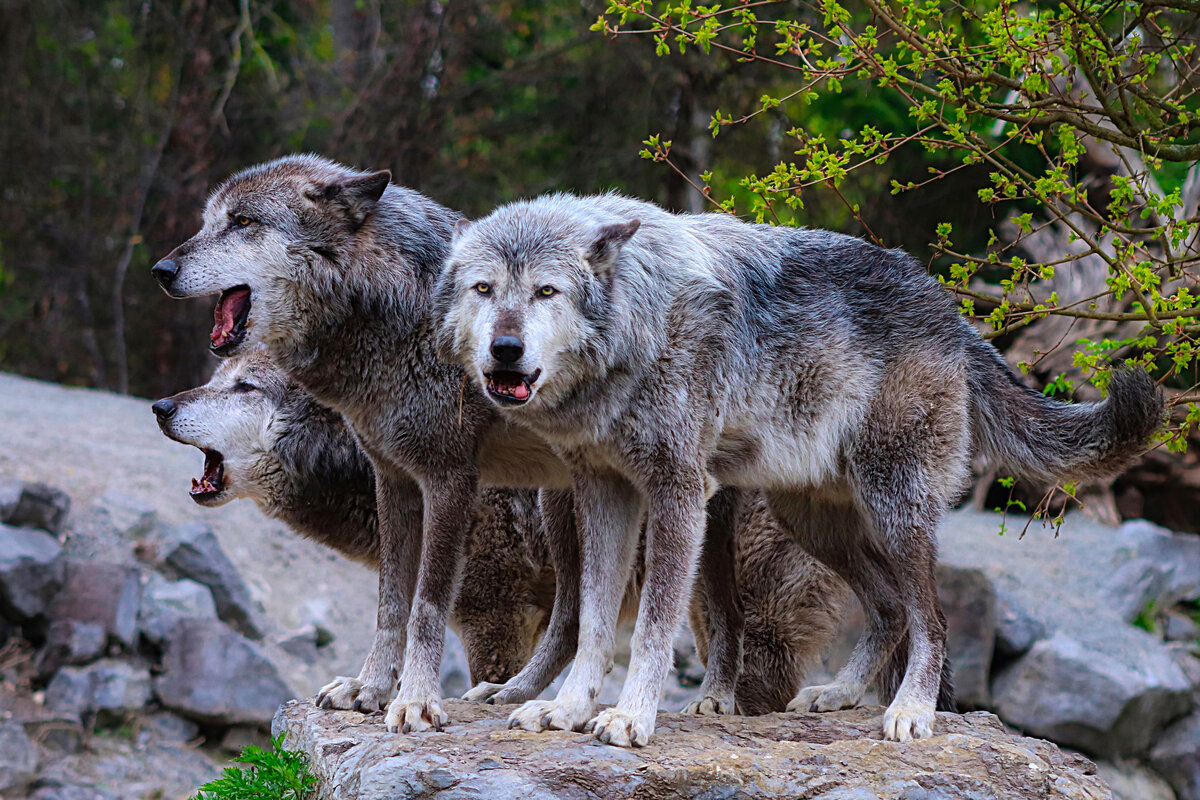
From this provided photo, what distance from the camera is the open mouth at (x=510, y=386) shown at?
3.68 meters

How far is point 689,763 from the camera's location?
3711 millimetres

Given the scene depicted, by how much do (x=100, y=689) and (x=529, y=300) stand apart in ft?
21.4

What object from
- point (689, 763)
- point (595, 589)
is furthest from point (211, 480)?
point (689, 763)

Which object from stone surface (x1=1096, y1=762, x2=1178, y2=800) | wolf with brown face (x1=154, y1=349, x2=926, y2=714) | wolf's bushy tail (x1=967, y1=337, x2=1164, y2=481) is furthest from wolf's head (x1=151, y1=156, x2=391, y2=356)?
stone surface (x1=1096, y1=762, x2=1178, y2=800)

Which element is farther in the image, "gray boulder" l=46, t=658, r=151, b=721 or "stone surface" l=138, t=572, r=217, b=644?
"stone surface" l=138, t=572, r=217, b=644

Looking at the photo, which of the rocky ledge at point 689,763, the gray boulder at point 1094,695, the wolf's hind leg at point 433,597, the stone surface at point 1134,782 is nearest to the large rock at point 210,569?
the rocky ledge at point 689,763

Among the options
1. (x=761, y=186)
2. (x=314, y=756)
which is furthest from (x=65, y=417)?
(x=761, y=186)

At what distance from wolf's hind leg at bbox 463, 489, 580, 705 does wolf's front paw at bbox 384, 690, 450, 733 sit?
0.85m

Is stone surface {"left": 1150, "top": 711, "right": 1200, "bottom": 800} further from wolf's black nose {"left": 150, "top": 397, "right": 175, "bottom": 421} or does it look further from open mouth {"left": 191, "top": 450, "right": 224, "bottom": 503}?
wolf's black nose {"left": 150, "top": 397, "right": 175, "bottom": 421}

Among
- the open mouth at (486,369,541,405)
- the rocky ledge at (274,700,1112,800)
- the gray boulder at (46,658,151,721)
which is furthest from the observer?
the gray boulder at (46,658,151,721)

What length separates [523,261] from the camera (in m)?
3.91

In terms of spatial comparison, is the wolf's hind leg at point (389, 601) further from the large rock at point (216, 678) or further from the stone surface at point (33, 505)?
the stone surface at point (33, 505)

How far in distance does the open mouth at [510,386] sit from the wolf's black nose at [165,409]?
7.96ft

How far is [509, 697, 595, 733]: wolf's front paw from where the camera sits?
3.89 metres
